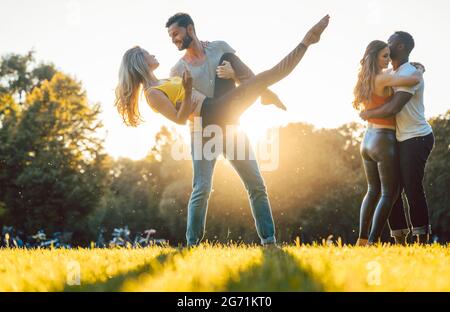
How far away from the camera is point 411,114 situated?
5.72 m

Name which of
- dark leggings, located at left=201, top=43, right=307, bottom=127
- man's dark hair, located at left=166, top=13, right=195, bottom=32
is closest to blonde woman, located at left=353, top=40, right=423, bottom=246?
dark leggings, located at left=201, top=43, right=307, bottom=127

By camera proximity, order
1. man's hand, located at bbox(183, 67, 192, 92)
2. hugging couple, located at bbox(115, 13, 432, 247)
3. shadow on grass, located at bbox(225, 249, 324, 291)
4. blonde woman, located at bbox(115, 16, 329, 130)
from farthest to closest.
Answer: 1. hugging couple, located at bbox(115, 13, 432, 247)
2. blonde woman, located at bbox(115, 16, 329, 130)
3. man's hand, located at bbox(183, 67, 192, 92)
4. shadow on grass, located at bbox(225, 249, 324, 291)

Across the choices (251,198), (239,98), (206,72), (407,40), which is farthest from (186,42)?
(407,40)

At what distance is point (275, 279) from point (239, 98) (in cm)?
288

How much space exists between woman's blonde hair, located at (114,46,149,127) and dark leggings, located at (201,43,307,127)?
0.74 meters

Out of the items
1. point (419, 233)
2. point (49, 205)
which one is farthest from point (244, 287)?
point (49, 205)

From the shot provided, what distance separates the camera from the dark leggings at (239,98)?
5328 mm

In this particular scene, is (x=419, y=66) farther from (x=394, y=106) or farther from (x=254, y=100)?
(x=254, y=100)

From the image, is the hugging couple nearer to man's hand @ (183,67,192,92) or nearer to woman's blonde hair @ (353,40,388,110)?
woman's blonde hair @ (353,40,388,110)

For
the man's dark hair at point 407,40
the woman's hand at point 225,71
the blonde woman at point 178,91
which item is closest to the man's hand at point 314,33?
the blonde woman at point 178,91

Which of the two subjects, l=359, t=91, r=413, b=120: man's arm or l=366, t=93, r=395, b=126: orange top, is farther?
l=366, t=93, r=395, b=126: orange top

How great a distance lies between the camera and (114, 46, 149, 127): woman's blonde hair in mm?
5488

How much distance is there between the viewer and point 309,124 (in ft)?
133

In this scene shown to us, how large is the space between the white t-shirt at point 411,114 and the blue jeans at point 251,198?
1.70 metres
